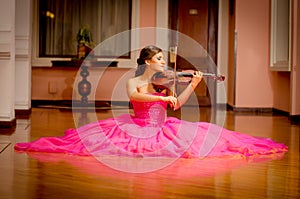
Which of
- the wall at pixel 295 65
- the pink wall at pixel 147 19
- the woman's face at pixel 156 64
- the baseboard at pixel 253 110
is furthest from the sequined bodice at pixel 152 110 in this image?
the pink wall at pixel 147 19

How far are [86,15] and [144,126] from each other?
217 inches

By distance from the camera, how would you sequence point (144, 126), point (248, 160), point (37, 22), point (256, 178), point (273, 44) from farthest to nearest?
point (37, 22) → point (273, 44) → point (144, 126) → point (248, 160) → point (256, 178)

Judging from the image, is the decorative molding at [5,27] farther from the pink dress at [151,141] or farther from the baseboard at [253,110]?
the baseboard at [253,110]

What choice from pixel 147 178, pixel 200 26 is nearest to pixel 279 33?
pixel 200 26

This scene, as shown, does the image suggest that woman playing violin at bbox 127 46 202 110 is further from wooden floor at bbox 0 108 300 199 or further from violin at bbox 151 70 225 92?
wooden floor at bbox 0 108 300 199

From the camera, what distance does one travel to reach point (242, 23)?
824 centimetres

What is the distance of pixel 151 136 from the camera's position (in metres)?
4.04

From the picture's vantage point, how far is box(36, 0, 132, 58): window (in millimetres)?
9273

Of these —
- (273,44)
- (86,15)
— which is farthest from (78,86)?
(273,44)

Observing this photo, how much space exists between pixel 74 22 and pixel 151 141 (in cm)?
571

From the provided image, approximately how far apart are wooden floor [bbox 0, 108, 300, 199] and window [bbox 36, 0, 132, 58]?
499 centimetres

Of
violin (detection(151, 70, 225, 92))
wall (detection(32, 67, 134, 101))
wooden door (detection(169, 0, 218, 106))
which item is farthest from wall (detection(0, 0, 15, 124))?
wooden door (detection(169, 0, 218, 106))

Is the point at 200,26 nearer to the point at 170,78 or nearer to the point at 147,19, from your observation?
the point at 147,19

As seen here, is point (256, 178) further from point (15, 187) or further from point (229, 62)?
point (229, 62)
